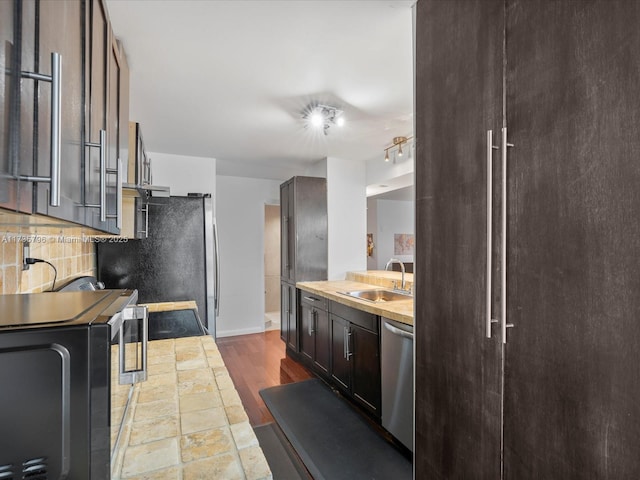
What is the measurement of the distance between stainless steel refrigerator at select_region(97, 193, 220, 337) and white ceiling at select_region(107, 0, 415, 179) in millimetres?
798

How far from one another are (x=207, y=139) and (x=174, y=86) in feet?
3.66

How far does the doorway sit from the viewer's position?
646 cm

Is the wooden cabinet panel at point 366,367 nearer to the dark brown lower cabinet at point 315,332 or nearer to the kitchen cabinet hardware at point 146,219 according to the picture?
Result: the dark brown lower cabinet at point 315,332

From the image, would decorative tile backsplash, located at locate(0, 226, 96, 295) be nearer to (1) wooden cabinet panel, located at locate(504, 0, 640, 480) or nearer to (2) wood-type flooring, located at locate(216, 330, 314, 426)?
(1) wooden cabinet panel, located at locate(504, 0, 640, 480)

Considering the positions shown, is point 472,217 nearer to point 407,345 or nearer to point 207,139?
point 407,345

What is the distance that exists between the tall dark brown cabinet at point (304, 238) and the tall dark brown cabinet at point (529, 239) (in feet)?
8.28

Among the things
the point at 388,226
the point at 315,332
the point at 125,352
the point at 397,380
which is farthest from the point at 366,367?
the point at 388,226

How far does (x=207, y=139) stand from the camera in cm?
335

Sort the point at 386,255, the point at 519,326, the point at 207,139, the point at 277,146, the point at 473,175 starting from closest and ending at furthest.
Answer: the point at 519,326 < the point at 473,175 < the point at 207,139 < the point at 277,146 < the point at 386,255

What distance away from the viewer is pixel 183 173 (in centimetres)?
397

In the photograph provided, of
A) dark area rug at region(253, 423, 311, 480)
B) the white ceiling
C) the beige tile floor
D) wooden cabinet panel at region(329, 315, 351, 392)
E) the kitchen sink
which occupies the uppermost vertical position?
the white ceiling

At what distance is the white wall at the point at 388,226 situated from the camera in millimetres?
6789

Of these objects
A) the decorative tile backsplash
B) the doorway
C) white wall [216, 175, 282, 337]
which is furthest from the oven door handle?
the doorway

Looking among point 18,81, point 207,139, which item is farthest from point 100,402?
point 207,139
